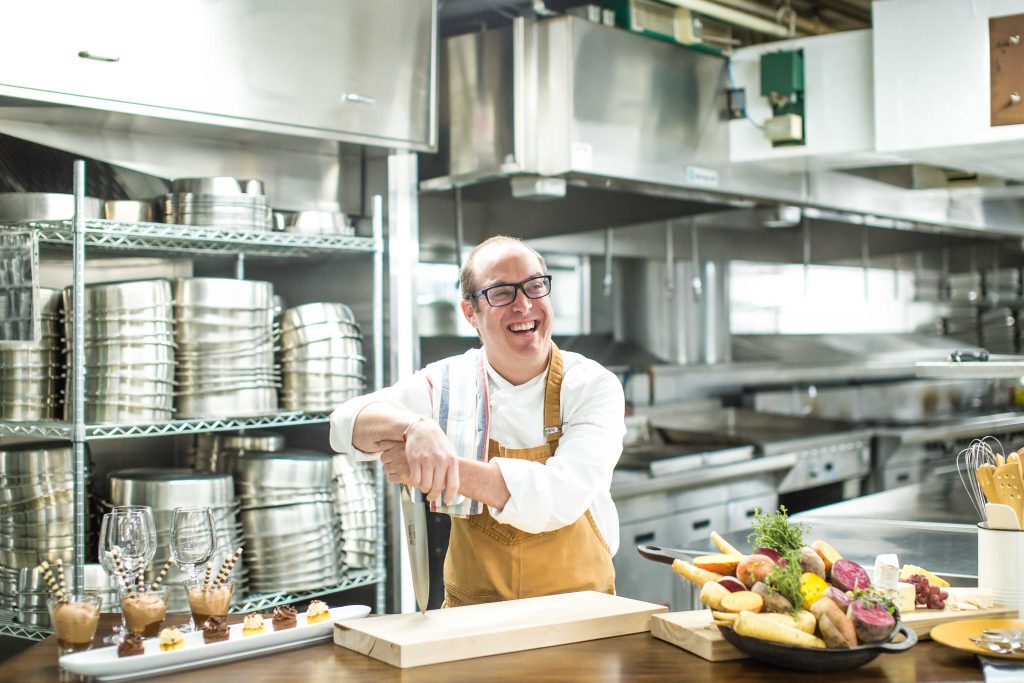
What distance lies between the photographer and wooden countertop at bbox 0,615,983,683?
1667mm

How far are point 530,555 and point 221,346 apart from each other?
1.13 meters

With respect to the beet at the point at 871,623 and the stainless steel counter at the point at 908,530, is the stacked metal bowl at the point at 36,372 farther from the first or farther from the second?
the beet at the point at 871,623

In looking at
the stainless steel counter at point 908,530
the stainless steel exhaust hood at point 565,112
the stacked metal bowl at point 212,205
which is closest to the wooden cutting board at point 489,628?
the stainless steel counter at point 908,530

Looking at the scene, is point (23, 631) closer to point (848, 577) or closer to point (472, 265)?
point (472, 265)

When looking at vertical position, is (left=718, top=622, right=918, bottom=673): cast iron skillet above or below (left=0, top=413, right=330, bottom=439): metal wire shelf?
below

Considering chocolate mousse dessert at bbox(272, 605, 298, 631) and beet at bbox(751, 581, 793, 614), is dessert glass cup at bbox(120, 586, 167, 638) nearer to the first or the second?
chocolate mousse dessert at bbox(272, 605, 298, 631)

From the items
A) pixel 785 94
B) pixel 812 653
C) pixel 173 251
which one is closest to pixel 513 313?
pixel 812 653

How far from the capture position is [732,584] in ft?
5.96

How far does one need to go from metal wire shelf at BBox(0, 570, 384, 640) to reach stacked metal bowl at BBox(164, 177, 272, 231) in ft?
3.40

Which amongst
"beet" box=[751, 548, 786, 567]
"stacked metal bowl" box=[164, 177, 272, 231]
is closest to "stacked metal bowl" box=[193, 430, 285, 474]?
"stacked metal bowl" box=[164, 177, 272, 231]

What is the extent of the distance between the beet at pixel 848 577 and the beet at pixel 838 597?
79 mm

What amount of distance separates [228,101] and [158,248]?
446 millimetres

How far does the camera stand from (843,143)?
399 cm

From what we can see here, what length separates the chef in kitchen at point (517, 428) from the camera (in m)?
2.20
